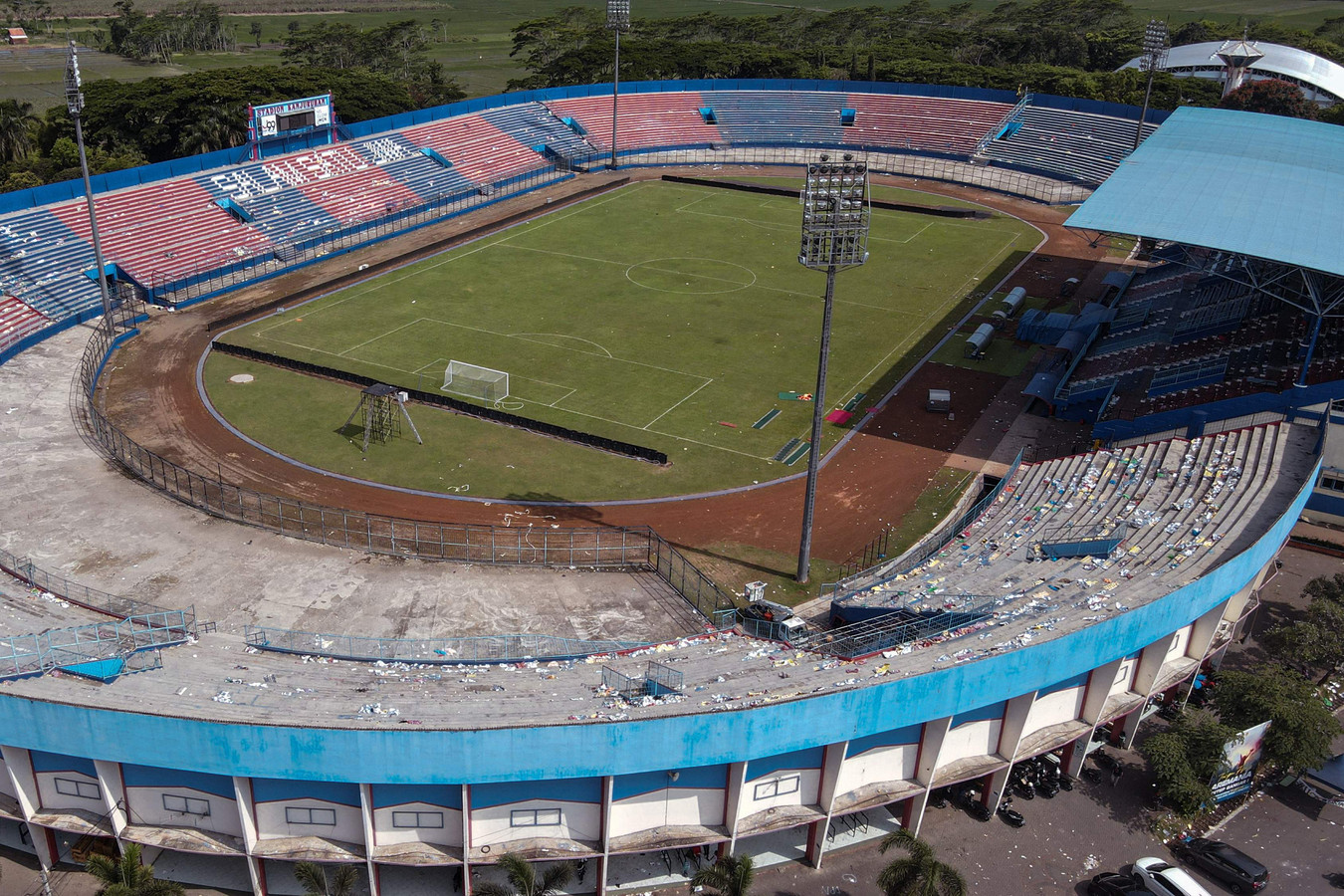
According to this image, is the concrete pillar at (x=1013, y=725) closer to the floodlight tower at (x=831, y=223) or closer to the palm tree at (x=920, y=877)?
the palm tree at (x=920, y=877)

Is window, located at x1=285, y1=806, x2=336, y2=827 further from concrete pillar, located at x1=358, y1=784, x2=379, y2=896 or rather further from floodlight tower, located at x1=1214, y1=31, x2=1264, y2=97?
floodlight tower, located at x1=1214, y1=31, x2=1264, y2=97

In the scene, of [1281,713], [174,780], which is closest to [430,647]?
[174,780]

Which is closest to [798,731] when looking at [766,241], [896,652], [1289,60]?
[896,652]

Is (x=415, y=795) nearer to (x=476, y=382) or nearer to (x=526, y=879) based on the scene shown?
(x=526, y=879)

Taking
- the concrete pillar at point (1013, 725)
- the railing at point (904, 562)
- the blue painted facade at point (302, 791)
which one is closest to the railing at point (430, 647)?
the blue painted facade at point (302, 791)

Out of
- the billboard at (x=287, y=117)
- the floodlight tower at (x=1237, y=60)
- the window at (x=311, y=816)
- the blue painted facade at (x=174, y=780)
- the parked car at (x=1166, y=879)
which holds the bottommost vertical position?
the parked car at (x=1166, y=879)

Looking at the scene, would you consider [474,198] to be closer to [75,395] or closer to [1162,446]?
[75,395]
